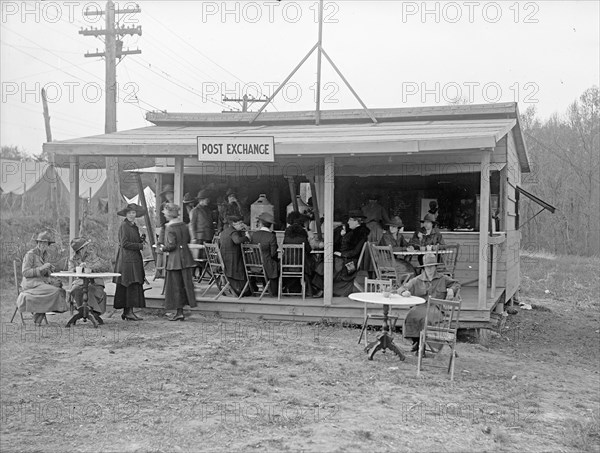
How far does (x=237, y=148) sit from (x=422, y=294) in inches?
136

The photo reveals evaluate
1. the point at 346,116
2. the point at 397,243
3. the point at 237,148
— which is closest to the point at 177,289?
the point at 237,148

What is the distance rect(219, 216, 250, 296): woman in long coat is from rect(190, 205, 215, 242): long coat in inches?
70.3

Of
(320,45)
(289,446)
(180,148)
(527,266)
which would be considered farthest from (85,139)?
(527,266)

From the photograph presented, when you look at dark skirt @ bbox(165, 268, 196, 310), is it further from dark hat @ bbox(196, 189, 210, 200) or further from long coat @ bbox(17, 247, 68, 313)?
dark hat @ bbox(196, 189, 210, 200)

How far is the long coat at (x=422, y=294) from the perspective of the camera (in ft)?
24.9

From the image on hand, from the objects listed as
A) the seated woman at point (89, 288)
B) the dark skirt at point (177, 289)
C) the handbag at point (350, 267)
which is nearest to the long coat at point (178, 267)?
the dark skirt at point (177, 289)

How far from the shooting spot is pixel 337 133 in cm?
1098

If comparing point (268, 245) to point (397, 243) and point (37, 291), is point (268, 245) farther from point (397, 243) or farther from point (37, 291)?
point (37, 291)

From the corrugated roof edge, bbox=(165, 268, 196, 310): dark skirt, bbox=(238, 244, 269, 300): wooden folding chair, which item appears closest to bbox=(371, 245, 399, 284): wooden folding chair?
bbox=(238, 244, 269, 300): wooden folding chair

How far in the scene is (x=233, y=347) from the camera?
318 inches

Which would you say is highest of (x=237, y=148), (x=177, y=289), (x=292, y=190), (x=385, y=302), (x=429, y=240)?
(x=237, y=148)

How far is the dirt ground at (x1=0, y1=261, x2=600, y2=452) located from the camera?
5.02m

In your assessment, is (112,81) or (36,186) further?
(36,186)

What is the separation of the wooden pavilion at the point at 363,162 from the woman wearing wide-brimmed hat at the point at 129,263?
67 cm
